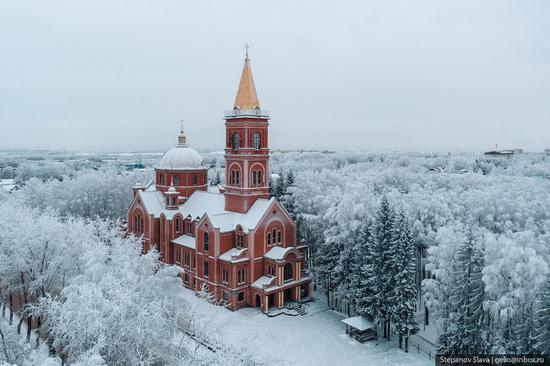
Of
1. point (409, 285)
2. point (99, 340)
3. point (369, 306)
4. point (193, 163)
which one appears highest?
point (193, 163)

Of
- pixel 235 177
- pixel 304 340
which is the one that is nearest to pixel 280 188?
pixel 235 177

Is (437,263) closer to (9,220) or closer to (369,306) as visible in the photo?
(369,306)

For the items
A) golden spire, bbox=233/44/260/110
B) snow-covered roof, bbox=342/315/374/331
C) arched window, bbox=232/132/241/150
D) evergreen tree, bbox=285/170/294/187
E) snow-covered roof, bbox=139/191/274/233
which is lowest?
snow-covered roof, bbox=342/315/374/331

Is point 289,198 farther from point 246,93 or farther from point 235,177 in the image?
point 246,93

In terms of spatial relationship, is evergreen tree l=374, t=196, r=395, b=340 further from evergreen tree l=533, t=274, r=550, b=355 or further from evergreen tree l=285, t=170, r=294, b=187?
evergreen tree l=285, t=170, r=294, b=187

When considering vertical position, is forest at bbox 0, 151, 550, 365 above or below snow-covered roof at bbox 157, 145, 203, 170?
below

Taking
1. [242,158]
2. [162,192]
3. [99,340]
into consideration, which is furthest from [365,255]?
[162,192]

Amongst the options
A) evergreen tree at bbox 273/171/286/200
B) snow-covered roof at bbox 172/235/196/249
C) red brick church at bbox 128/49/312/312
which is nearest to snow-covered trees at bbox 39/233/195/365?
red brick church at bbox 128/49/312/312
